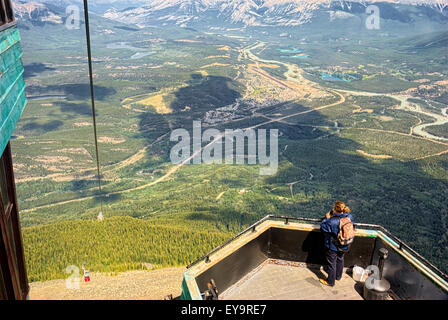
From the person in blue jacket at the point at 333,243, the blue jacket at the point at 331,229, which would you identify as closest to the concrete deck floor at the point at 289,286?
the person in blue jacket at the point at 333,243

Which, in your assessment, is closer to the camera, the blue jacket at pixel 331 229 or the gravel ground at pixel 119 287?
the blue jacket at pixel 331 229

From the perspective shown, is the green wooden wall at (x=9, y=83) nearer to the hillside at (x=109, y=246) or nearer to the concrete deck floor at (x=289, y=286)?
the concrete deck floor at (x=289, y=286)

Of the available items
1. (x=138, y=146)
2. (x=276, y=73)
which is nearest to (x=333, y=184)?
(x=138, y=146)

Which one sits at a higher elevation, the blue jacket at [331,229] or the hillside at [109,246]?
the blue jacket at [331,229]

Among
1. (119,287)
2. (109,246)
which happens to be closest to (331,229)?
(119,287)

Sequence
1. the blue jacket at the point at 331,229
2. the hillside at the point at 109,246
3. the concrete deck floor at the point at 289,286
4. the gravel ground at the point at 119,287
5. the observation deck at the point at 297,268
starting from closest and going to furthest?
the observation deck at the point at 297,268 < the blue jacket at the point at 331,229 < the concrete deck floor at the point at 289,286 < the gravel ground at the point at 119,287 < the hillside at the point at 109,246
